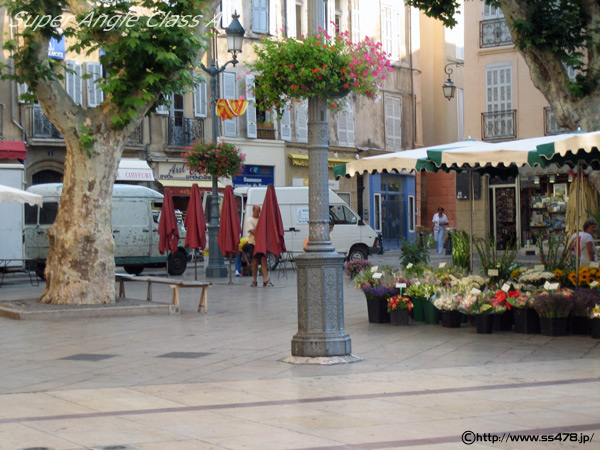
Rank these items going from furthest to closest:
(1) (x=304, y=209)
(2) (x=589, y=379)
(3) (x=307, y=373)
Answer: (1) (x=304, y=209) → (3) (x=307, y=373) → (2) (x=589, y=379)

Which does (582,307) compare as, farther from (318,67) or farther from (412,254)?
(412,254)

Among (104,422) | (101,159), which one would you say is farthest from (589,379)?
(101,159)

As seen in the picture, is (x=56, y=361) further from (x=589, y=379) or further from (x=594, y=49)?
(x=594, y=49)

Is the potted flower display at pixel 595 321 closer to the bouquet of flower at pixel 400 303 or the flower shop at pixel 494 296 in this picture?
the flower shop at pixel 494 296

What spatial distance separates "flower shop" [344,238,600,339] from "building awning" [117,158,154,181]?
20060mm

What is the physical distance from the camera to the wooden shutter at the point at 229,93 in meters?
36.3

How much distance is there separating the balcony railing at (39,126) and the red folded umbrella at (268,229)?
14.4 m

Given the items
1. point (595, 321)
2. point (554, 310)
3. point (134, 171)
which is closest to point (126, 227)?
point (134, 171)

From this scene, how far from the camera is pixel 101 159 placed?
48.4ft

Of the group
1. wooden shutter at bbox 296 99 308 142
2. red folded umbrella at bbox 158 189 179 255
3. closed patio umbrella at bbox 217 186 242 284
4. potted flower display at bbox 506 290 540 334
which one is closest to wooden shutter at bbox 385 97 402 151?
wooden shutter at bbox 296 99 308 142

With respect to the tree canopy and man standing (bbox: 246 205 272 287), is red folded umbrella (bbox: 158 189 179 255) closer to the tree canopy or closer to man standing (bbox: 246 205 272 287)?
man standing (bbox: 246 205 272 287)

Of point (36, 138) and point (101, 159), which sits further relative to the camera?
point (36, 138)

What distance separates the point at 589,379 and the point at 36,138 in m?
25.8

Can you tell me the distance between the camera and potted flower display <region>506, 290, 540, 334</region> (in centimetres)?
1143
